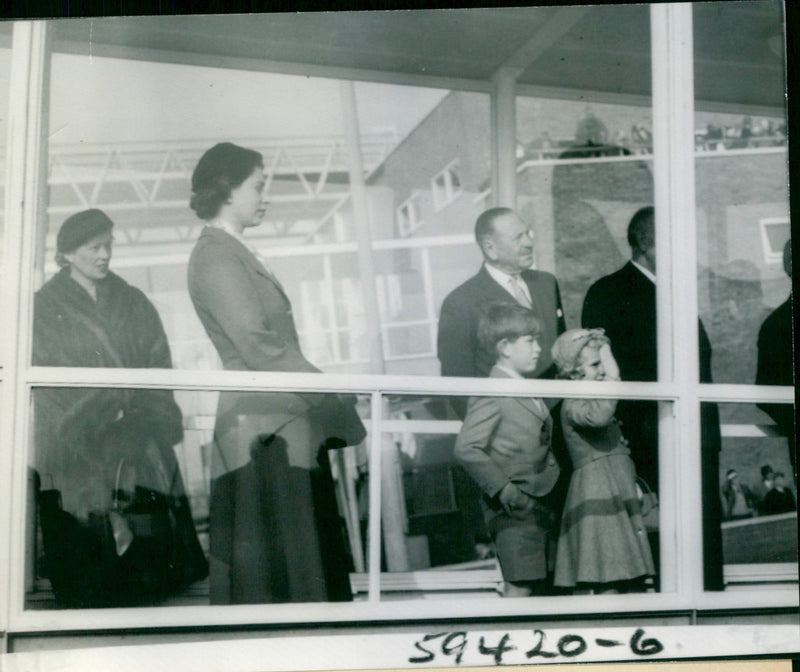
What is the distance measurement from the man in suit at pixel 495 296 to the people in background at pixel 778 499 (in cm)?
65

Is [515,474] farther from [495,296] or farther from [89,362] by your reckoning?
[89,362]

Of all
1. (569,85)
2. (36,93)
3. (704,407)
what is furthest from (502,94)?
(36,93)

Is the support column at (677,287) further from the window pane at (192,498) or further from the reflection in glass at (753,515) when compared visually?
the window pane at (192,498)

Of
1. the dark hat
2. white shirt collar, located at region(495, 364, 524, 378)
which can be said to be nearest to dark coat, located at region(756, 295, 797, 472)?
white shirt collar, located at region(495, 364, 524, 378)

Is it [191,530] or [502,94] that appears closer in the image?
[191,530]

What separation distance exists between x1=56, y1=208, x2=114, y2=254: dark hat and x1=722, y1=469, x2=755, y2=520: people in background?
170 centimetres

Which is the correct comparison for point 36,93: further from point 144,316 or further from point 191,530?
point 191,530

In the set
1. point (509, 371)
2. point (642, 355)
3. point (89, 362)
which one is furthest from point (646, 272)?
point (89, 362)

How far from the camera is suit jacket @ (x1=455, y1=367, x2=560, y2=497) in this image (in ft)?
8.42

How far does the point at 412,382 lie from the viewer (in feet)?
8.38

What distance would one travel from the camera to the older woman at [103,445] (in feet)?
7.98

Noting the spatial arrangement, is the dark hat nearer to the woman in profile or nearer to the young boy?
the woman in profile

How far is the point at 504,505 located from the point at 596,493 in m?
0.24

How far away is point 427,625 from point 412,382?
1.98 feet
